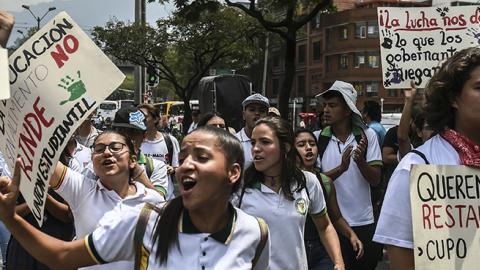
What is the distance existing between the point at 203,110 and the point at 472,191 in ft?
42.4

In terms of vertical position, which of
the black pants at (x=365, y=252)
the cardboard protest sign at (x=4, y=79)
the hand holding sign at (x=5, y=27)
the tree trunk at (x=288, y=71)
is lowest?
the black pants at (x=365, y=252)

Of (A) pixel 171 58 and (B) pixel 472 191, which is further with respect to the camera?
(A) pixel 171 58

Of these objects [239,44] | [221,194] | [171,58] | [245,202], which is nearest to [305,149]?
[245,202]

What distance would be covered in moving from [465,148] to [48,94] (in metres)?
1.89

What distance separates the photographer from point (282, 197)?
3820mm

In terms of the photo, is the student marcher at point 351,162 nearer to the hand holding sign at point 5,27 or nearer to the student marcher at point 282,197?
the student marcher at point 282,197

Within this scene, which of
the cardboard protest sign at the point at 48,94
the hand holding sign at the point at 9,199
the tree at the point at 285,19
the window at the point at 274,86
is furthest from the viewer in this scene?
the window at the point at 274,86

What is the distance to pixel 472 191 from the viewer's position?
94.7 inches

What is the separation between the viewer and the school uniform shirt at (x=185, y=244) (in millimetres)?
2365

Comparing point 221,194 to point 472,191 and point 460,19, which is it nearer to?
point 472,191

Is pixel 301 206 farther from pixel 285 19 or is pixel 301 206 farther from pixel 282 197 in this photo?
pixel 285 19

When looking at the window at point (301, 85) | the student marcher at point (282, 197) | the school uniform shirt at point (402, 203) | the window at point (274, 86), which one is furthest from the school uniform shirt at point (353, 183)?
the window at point (274, 86)

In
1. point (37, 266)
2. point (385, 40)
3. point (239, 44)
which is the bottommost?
point (37, 266)

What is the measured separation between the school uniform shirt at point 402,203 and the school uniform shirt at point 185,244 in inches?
19.1
